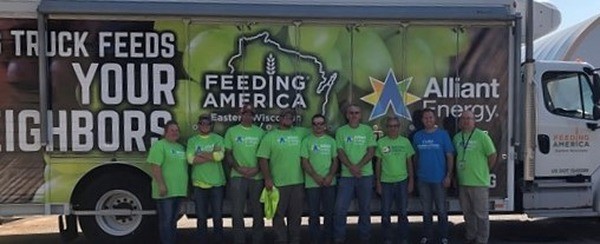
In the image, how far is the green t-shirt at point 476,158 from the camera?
7.42m

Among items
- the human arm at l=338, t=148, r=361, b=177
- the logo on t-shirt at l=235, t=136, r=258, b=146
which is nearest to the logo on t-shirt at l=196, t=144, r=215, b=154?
the logo on t-shirt at l=235, t=136, r=258, b=146

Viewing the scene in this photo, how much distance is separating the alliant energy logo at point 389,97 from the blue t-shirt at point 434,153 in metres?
0.42

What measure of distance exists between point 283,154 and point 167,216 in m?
1.49

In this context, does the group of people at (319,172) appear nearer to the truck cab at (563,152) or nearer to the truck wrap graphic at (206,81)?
the truck wrap graphic at (206,81)

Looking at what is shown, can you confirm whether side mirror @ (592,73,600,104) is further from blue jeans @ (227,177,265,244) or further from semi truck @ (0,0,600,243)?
blue jeans @ (227,177,265,244)

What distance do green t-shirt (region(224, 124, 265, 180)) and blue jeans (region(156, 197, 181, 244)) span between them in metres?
0.80

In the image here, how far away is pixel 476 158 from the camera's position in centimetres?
743

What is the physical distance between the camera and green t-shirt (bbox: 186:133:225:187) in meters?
7.19

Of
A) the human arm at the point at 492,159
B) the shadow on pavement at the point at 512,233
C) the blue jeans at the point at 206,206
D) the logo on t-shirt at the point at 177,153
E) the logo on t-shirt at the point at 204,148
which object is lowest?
the shadow on pavement at the point at 512,233

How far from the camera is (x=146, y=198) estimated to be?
24.5ft

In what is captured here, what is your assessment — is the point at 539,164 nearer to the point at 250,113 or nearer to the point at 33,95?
the point at 250,113

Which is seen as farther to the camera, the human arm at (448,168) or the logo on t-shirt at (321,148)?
the human arm at (448,168)

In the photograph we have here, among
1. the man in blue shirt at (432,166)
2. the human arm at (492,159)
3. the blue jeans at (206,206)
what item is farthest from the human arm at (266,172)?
the human arm at (492,159)

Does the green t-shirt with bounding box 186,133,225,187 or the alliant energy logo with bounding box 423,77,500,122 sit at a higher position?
the alliant energy logo with bounding box 423,77,500,122
